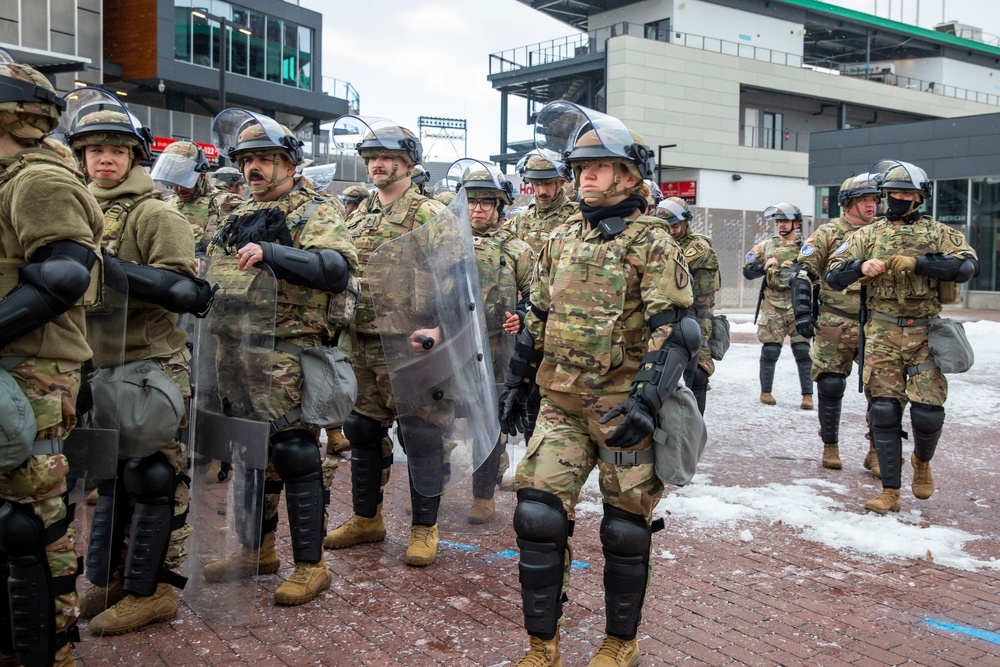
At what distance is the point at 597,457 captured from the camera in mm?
3885

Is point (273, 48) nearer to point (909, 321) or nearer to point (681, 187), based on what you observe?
point (681, 187)

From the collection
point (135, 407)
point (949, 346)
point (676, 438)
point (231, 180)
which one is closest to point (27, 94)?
point (135, 407)

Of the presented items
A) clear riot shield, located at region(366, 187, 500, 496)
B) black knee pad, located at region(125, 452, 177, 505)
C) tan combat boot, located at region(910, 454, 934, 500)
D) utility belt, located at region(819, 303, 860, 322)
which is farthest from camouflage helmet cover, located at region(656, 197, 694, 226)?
black knee pad, located at region(125, 452, 177, 505)

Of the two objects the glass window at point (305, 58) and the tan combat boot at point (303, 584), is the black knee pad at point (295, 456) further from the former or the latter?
the glass window at point (305, 58)

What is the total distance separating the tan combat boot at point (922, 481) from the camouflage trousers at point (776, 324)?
4458 mm

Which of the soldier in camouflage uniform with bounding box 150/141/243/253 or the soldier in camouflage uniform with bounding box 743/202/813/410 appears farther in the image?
the soldier in camouflage uniform with bounding box 743/202/813/410

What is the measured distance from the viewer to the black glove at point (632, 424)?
341cm

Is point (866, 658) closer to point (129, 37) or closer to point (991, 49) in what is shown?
point (129, 37)

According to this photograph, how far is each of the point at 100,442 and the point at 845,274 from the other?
15.8ft

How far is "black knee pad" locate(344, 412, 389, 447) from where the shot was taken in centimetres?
523

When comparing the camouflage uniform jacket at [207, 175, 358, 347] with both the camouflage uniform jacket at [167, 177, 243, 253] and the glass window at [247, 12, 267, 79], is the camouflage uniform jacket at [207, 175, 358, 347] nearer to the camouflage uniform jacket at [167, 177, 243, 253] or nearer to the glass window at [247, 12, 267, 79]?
the camouflage uniform jacket at [167, 177, 243, 253]

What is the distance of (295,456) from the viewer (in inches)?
171

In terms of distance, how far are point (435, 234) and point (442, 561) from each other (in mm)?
1833

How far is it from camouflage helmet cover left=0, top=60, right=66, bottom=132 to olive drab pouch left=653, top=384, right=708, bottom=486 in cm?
257
